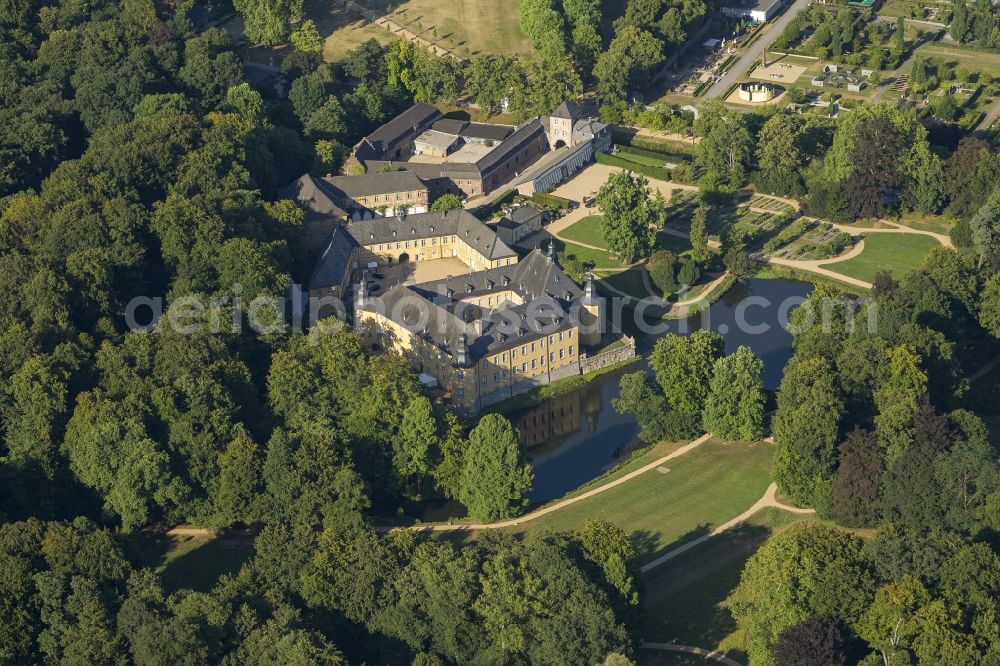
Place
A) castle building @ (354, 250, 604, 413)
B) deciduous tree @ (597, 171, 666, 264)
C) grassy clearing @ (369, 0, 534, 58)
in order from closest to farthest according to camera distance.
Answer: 1. castle building @ (354, 250, 604, 413)
2. deciduous tree @ (597, 171, 666, 264)
3. grassy clearing @ (369, 0, 534, 58)

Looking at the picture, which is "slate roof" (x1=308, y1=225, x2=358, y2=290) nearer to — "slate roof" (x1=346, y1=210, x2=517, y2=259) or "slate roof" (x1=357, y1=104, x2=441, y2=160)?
"slate roof" (x1=346, y1=210, x2=517, y2=259)

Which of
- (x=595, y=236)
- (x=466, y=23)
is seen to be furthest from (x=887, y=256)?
(x=466, y=23)

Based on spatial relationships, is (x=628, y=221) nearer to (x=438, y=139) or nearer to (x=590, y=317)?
(x=590, y=317)

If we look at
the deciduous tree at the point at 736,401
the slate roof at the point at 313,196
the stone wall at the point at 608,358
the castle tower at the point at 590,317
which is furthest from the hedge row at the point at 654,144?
the deciduous tree at the point at 736,401

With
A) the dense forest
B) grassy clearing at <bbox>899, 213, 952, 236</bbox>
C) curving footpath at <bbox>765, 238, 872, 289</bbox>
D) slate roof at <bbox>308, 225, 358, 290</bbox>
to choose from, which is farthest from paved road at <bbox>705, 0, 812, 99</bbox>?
slate roof at <bbox>308, 225, 358, 290</bbox>

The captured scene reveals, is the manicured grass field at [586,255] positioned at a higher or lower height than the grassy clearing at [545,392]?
higher

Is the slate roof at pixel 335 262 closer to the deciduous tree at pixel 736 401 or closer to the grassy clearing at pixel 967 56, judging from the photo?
the deciduous tree at pixel 736 401
